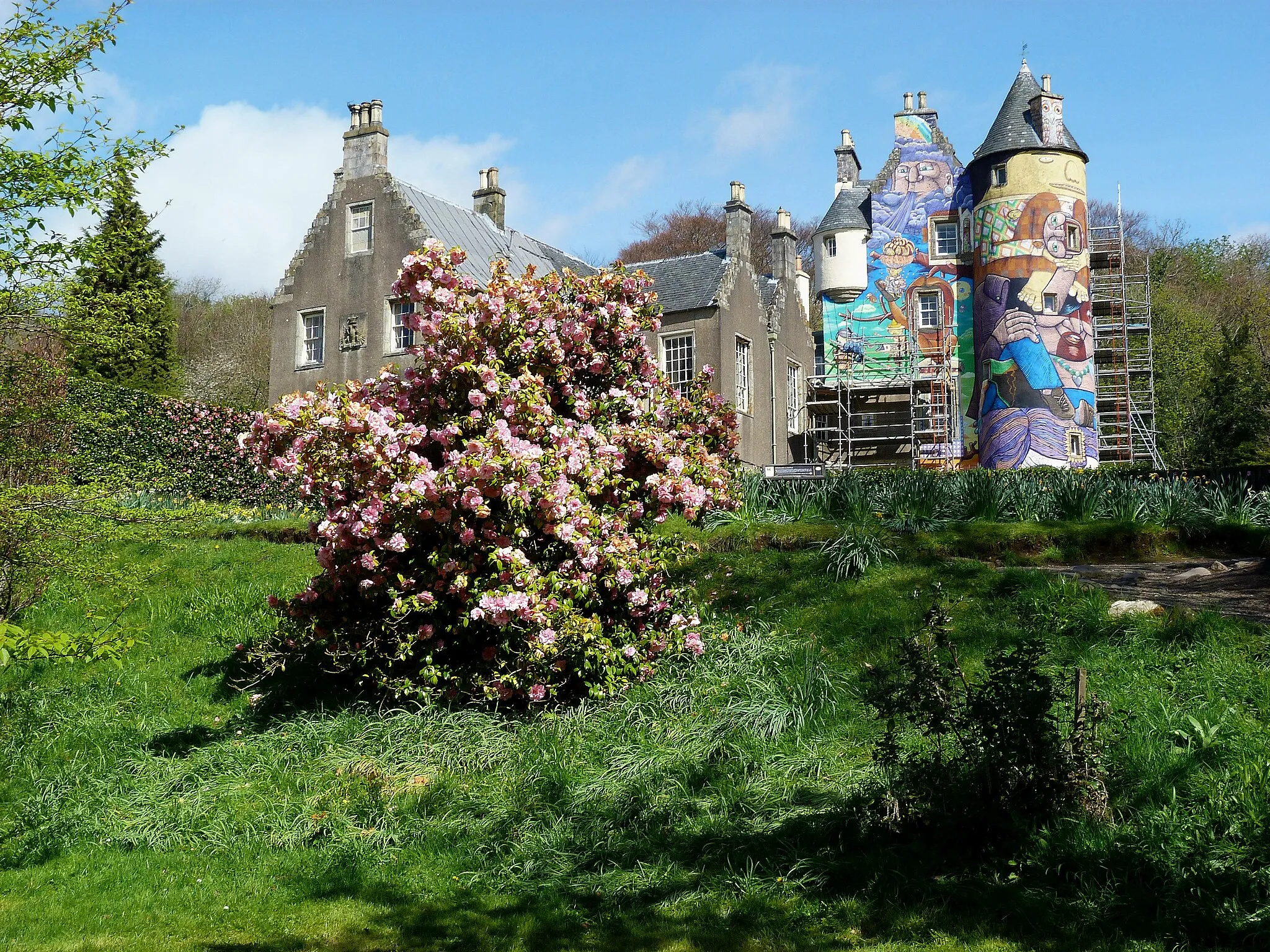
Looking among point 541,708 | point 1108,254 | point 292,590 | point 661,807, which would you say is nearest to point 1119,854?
point 661,807

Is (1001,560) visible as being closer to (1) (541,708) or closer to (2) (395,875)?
(1) (541,708)

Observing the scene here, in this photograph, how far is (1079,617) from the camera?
8.95 meters

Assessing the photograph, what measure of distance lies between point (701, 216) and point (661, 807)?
1845 inches

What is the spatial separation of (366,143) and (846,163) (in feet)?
69.9

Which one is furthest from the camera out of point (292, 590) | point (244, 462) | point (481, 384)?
point (244, 462)

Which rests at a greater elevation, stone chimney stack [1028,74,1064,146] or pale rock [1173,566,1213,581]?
stone chimney stack [1028,74,1064,146]

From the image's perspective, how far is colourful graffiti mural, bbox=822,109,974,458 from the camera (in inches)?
1476

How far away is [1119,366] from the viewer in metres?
38.1

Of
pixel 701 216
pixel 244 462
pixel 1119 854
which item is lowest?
pixel 1119 854

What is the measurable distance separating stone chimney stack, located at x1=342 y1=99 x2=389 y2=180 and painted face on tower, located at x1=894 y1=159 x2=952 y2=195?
65.8 feet

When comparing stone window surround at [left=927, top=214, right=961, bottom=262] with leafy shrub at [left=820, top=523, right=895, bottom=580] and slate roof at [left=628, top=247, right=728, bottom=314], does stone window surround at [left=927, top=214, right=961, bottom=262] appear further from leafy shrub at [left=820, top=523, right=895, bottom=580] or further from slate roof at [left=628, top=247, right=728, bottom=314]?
leafy shrub at [left=820, top=523, right=895, bottom=580]

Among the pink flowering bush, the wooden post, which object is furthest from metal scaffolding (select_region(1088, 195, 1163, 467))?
the wooden post

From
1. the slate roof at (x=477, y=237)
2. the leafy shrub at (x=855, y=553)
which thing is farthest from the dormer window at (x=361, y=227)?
the leafy shrub at (x=855, y=553)

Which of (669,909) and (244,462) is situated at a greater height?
(244,462)
